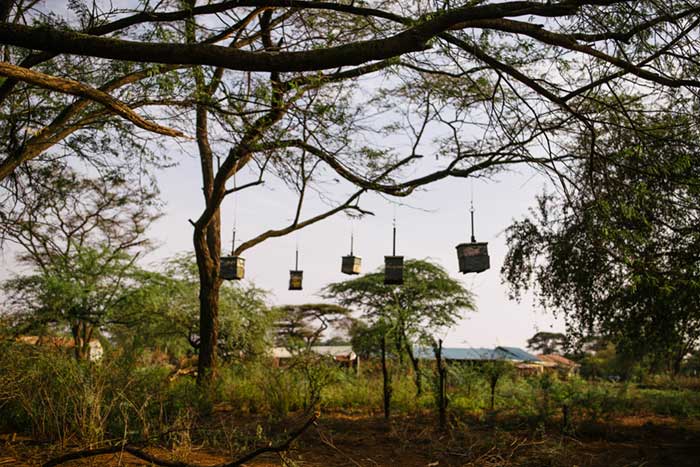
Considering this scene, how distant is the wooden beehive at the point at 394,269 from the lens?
280 inches

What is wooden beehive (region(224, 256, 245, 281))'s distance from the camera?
7250 millimetres

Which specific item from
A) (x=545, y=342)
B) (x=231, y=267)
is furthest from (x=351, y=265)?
(x=545, y=342)

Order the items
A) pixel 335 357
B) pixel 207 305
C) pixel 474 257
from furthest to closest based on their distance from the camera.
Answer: pixel 335 357, pixel 207 305, pixel 474 257

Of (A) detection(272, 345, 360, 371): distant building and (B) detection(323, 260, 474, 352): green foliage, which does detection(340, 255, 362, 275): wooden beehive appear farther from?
(B) detection(323, 260, 474, 352): green foliage

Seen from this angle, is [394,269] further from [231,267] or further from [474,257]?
[231,267]

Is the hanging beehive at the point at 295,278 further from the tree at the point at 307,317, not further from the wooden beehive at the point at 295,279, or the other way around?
the tree at the point at 307,317

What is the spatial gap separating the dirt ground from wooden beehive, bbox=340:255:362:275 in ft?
6.53

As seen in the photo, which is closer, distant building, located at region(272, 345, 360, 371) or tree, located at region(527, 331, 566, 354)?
distant building, located at region(272, 345, 360, 371)

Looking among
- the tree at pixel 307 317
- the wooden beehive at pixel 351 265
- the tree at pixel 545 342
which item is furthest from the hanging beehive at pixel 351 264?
the tree at pixel 545 342

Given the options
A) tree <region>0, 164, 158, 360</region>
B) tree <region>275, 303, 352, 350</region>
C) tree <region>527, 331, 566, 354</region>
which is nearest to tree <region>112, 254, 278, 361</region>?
tree <region>0, 164, 158, 360</region>

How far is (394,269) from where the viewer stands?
7.12 m

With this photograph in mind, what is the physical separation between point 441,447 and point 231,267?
354cm

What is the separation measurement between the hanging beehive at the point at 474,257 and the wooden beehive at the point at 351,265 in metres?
2.20

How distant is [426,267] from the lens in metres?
13.9
